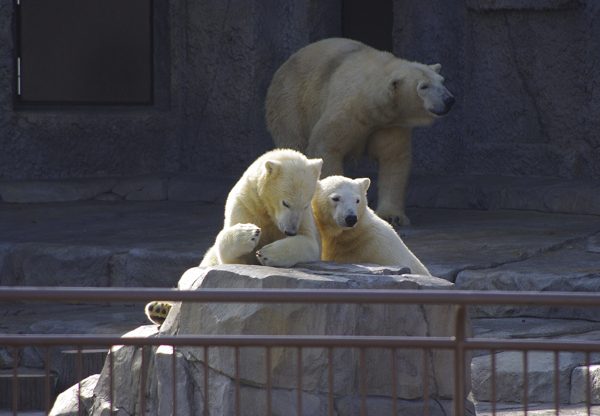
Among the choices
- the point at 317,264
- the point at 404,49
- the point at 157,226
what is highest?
the point at 404,49

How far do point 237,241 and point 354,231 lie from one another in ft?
2.17

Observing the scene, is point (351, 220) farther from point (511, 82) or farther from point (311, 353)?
point (511, 82)

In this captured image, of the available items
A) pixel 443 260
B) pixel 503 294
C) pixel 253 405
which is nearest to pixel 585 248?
pixel 443 260

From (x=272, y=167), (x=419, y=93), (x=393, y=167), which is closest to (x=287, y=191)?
(x=272, y=167)

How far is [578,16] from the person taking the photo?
7.00 m

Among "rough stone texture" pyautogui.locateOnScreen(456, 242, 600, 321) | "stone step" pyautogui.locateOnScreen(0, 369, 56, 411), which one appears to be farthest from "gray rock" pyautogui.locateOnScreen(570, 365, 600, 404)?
"stone step" pyautogui.locateOnScreen(0, 369, 56, 411)

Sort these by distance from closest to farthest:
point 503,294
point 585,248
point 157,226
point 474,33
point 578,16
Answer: point 503,294 < point 585,248 < point 157,226 < point 578,16 < point 474,33

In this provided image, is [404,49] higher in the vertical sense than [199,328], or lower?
higher

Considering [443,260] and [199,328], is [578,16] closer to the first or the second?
[443,260]

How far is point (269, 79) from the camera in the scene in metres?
7.88

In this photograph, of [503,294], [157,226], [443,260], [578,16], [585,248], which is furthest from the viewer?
[578,16]

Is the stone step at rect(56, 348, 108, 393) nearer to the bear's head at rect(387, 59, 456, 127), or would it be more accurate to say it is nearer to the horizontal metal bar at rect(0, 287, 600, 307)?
the horizontal metal bar at rect(0, 287, 600, 307)

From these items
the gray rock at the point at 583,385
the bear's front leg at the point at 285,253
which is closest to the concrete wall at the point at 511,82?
the gray rock at the point at 583,385

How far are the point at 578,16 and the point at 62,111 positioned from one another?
16.7ft
